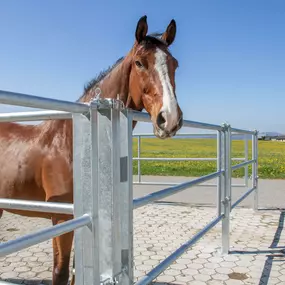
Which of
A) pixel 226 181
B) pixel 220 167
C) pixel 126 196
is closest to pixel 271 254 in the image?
pixel 226 181

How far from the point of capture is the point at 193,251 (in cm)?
402

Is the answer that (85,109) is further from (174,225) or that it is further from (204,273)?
Result: (174,225)

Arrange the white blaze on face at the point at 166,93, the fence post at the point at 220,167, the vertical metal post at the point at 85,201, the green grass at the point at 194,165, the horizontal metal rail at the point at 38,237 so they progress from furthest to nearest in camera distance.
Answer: the green grass at the point at 194,165, the fence post at the point at 220,167, the white blaze on face at the point at 166,93, the vertical metal post at the point at 85,201, the horizontal metal rail at the point at 38,237

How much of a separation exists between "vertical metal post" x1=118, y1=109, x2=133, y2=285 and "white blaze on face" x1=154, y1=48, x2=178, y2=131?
1.89 ft

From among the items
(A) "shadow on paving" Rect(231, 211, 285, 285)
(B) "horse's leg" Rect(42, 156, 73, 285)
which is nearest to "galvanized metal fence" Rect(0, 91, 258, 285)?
(B) "horse's leg" Rect(42, 156, 73, 285)

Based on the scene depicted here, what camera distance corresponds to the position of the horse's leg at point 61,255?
224 cm

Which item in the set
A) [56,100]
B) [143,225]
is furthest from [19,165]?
[143,225]

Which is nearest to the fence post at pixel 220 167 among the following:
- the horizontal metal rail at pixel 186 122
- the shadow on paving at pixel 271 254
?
the horizontal metal rail at pixel 186 122

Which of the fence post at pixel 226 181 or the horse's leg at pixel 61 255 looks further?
the fence post at pixel 226 181

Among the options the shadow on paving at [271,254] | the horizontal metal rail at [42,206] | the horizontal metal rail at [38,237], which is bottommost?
the shadow on paving at [271,254]

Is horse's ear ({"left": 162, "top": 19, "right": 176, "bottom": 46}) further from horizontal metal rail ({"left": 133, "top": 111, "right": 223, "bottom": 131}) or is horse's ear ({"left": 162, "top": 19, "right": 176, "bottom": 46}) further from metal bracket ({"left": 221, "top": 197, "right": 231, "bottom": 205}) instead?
metal bracket ({"left": 221, "top": 197, "right": 231, "bottom": 205})

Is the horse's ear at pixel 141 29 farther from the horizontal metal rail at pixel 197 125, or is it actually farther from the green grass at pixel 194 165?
the green grass at pixel 194 165

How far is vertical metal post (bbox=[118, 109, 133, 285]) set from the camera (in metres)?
1.38

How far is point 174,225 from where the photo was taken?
17.2 feet
